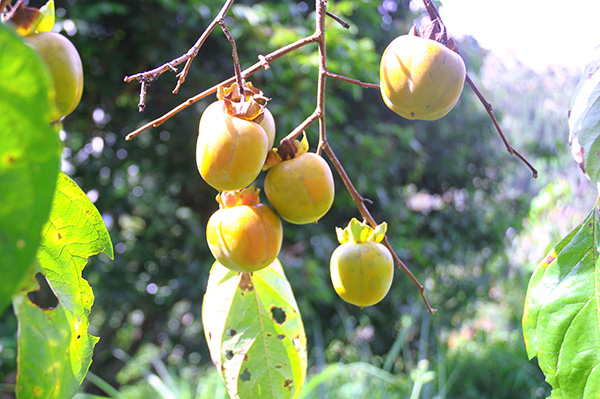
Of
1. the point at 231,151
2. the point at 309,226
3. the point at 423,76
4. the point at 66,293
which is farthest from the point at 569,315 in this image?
the point at 309,226

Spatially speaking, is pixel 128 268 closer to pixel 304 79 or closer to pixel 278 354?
pixel 304 79

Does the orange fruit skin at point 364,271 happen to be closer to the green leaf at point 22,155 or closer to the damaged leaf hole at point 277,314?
the damaged leaf hole at point 277,314

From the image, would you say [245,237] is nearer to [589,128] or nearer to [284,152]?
[284,152]

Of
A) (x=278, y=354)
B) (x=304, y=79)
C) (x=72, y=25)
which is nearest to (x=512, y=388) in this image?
(x=304, y=79)

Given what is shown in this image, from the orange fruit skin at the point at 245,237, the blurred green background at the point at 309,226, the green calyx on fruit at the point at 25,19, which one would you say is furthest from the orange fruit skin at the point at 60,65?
the blurred green background at the point at 309,226

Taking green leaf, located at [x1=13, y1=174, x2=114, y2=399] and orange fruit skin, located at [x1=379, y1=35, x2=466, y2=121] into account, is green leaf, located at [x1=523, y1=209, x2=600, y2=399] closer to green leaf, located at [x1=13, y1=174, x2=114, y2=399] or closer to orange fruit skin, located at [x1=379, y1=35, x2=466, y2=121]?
orange fruit skin, located at [x1=379, y1=35, x2=466, y2=121]

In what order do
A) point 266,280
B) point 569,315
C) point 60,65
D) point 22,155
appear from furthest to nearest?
1. point 266,280
2. point 569,315
3. point 60,65
4. point 22,155
